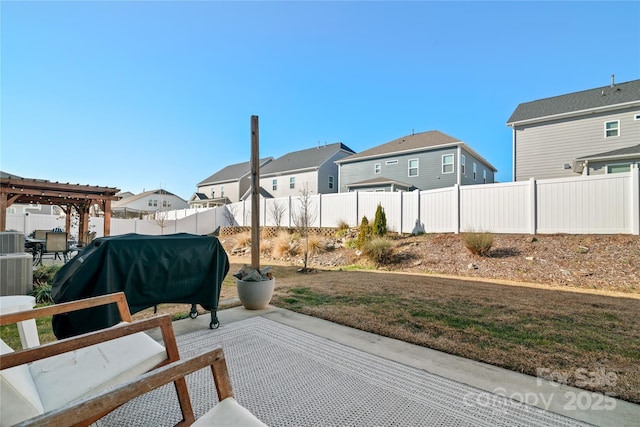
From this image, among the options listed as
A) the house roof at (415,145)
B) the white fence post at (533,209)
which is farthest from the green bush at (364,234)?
the house roof at (415,145)

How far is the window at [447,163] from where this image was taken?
16469 mm

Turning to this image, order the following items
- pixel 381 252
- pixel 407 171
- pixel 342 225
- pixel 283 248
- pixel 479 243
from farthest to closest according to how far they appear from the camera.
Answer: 1. pixel 407 171
2. pixel 342 225
3. pixel 283 248
4. pixel 381 252
5. pixel 479 243

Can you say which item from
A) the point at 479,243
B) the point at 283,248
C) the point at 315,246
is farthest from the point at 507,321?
the point at 283,248

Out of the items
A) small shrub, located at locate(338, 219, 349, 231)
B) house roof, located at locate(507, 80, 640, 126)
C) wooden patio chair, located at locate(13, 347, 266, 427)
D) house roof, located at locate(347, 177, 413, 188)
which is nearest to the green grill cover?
wooden patio chair, located at locate(13, 347, 266, 427)

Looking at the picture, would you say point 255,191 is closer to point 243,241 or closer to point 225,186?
point 243,241

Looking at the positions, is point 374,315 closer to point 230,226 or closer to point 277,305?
point 277,305

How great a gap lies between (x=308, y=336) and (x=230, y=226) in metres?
17.2

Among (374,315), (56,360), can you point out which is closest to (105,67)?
(56,360)

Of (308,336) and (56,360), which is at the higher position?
(56,360)

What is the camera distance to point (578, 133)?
13.7m

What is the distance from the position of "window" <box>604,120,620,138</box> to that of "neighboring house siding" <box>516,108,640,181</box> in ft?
0.33

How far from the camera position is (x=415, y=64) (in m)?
10.9

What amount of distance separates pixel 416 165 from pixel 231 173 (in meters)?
19.2

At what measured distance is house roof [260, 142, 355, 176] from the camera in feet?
73.5
